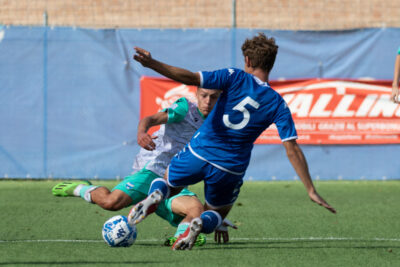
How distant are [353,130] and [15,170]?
18.2ft

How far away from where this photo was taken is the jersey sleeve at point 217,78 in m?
5.57

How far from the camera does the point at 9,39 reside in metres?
12.5

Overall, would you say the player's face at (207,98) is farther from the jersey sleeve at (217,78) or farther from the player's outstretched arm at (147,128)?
the jersey sleeve at (217,78)

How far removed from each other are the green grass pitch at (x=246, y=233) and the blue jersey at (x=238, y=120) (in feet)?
2.56

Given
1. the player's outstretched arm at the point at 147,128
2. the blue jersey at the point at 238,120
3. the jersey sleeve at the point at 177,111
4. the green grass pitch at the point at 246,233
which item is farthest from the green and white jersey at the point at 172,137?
the blue jersey at the point at 238,120

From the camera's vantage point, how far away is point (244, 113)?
5.86 meters

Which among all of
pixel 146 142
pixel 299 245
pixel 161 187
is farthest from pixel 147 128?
pixel 299 245

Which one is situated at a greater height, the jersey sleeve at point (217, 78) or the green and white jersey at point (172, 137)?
the jersey sleeve at point (217, 78)

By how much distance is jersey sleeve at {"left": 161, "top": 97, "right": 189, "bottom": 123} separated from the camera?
22.5ft

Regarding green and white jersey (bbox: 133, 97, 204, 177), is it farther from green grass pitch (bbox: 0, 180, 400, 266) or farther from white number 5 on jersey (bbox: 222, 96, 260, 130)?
white number 5 on jersey (bbox: 222, 96, 260, 130)

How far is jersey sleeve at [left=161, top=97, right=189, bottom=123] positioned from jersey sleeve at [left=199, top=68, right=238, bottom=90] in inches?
46.9

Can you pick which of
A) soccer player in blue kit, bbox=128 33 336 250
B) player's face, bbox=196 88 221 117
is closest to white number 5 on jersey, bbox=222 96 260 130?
soccer player in blue kit, bbox=128 33 336 250

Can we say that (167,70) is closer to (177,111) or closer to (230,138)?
(230,138)

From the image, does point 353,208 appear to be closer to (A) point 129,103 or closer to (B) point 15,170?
(A) point 129,103
